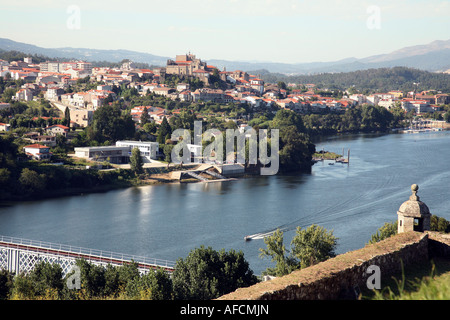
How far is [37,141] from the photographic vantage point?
15.0m

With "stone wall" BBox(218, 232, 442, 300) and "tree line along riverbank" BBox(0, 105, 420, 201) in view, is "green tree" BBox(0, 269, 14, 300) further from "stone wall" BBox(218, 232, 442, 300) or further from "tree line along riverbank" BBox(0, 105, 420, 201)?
"tree line along riverbank" BBox(0, 105, 420, 201)

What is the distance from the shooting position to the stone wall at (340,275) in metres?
2.14

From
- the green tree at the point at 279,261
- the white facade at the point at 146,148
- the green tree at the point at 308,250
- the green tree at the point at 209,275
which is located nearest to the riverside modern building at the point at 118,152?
the white facade at the point at 146,148

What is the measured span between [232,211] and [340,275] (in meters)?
8.10

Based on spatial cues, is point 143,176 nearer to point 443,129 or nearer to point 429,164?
point 429,164

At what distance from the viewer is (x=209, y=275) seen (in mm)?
5227

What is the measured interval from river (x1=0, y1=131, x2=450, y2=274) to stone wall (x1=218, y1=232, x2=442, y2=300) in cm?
403

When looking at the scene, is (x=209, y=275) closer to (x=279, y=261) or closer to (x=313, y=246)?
(x=279, y=261)

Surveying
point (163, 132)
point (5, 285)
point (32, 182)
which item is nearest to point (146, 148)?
point (163, 132)

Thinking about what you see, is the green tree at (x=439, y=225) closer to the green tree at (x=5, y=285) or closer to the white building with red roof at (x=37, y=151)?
the green tree at (x=5, y=285)

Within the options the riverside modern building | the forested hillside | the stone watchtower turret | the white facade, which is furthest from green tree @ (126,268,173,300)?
the forested hillside

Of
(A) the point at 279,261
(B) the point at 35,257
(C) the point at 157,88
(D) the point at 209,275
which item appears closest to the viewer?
(D) the point at 209,275
